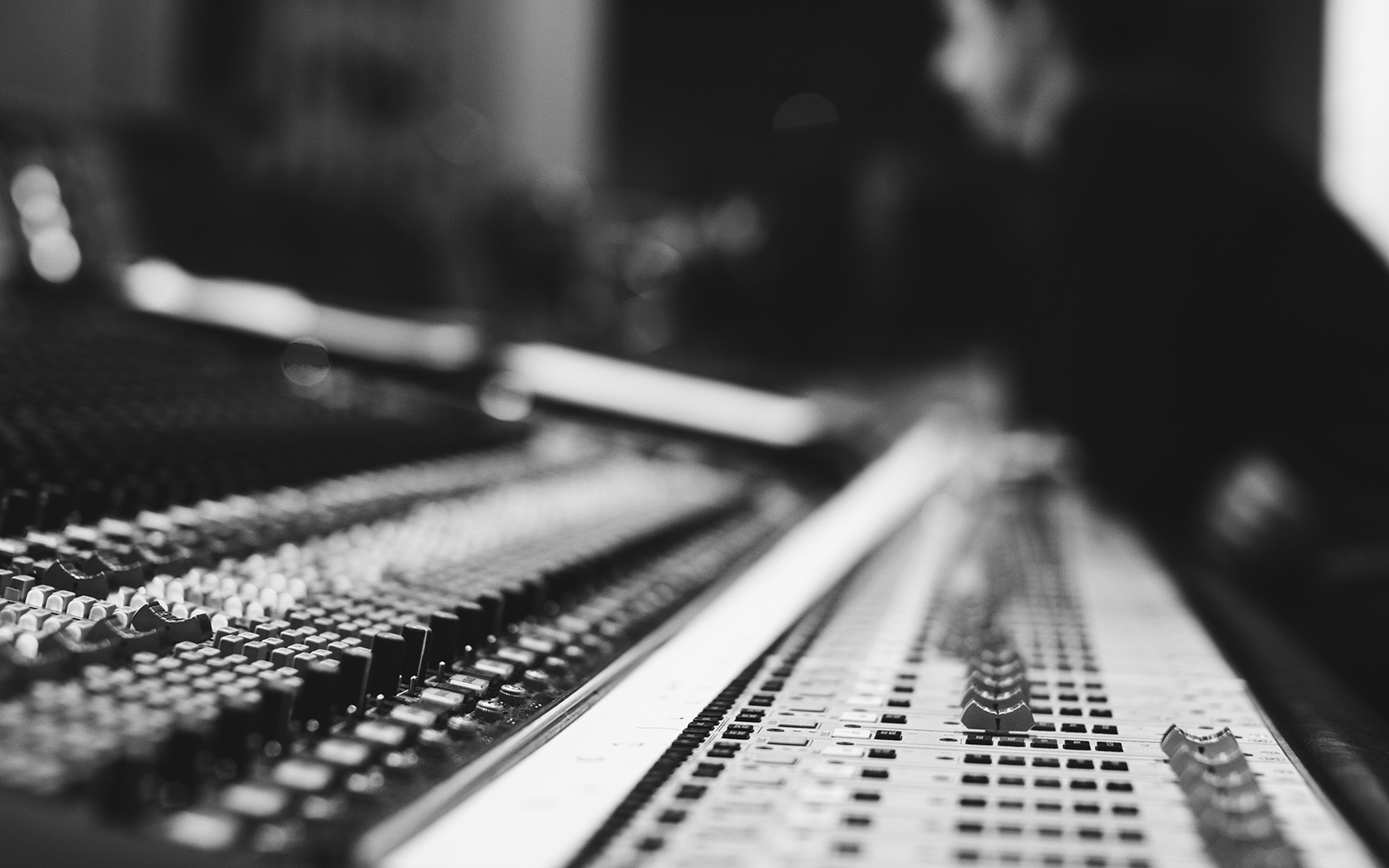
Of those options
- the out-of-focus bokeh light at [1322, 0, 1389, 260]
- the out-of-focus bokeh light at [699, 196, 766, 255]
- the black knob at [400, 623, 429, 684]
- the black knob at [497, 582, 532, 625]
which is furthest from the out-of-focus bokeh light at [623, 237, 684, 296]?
the black knob at [400, 623, 429, 684]

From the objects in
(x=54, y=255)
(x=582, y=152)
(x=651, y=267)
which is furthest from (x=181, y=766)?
(x=582, y=152)

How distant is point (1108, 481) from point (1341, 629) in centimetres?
48

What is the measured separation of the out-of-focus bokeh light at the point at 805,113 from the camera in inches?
159

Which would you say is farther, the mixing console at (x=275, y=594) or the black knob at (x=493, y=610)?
the black knob at (x=493, y=610)

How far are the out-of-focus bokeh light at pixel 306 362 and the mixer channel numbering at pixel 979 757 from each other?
63 cm

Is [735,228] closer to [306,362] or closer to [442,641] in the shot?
Result: [306,362]

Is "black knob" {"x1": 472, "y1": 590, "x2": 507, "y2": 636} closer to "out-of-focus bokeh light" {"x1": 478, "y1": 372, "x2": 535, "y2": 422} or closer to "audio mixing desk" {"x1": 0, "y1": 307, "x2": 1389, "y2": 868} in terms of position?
"audio mixing desk" {"x1": 0, "y1": 307, "x2": 1389, "y2": 868}

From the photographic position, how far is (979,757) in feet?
1.42

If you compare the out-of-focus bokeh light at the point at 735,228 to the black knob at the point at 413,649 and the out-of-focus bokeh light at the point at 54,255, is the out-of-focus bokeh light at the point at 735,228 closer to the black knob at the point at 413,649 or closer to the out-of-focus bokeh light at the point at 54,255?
the out-of-focus bokeh light at the point at 54,255

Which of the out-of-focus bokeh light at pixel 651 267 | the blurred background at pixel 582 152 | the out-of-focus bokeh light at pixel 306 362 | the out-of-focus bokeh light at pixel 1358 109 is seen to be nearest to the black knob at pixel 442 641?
the out-of-focus bokeh light at pixel 306 362

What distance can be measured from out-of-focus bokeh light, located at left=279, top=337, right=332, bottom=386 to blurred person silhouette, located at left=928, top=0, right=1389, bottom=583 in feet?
3.26

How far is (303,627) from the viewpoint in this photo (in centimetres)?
45

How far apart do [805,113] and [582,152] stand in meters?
0.86

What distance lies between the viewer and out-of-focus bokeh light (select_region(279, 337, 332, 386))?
1.08 metres
